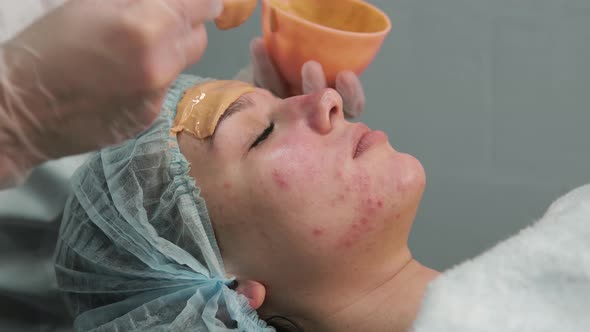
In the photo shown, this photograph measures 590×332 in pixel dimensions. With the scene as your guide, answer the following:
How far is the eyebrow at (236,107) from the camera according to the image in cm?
106

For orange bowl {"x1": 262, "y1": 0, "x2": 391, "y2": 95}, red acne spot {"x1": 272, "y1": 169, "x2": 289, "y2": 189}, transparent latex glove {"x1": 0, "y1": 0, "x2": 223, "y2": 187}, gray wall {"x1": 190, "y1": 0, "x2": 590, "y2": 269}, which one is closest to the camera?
transparent latex glove {"x1": 0, "y1": 0, "x2": 223, "y2": 187}

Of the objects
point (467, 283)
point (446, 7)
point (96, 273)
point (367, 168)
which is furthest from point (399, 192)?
point (446, 7)

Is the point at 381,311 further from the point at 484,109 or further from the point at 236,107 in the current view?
the point at 484,109

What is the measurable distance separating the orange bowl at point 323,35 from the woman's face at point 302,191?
0.47ft

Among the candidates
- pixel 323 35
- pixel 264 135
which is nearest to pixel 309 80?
pixel 323 35

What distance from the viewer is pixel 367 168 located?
40.5 inches

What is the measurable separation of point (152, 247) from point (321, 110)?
389 mm

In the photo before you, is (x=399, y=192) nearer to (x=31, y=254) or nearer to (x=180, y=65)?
(x=180, y=65)

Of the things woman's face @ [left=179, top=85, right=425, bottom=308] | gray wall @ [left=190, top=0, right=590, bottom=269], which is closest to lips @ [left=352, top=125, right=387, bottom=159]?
woman's face @ [left=179, top=85, right=425, bottom=308]

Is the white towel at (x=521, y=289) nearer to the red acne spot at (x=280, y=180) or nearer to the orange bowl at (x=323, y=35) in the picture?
the red acne spot at (x=280, y=180)

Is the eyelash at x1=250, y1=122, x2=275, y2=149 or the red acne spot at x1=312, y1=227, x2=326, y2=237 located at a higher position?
the eyelash at x1=250, y1=122, x2=275, y2=149

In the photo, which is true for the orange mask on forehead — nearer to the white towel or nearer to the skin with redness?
the skin with redness

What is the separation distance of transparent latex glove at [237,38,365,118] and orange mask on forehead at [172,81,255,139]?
161 mm

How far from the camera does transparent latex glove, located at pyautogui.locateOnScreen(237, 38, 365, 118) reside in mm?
1245
